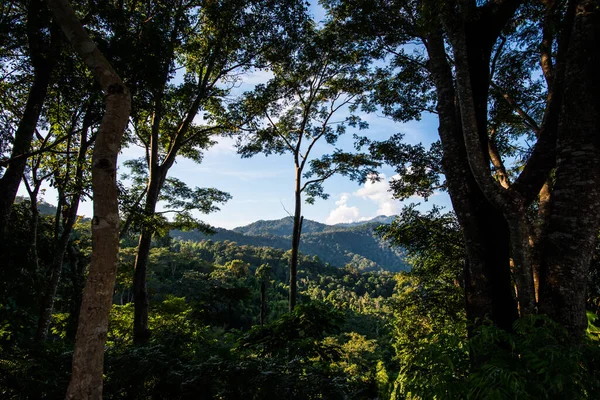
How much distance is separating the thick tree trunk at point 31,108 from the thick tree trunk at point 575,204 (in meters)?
6.59

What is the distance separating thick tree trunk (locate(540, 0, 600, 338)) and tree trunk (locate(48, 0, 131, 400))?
3.47 m

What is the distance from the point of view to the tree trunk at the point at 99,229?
6.11 ft

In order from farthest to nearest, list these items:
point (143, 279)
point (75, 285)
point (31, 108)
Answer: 1. point (75, 285)
2. point (143, 279)
3. point (31, 108)

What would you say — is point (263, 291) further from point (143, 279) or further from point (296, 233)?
point (143, 279)

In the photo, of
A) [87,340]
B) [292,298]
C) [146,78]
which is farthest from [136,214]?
[292,298]

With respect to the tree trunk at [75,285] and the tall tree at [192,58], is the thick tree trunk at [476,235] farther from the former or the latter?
the tree trunk at [75,285]

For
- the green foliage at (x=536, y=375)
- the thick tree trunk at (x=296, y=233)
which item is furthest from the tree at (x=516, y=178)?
the thick tree trunk at (x=296, y=233)

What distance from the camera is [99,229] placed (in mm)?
2109

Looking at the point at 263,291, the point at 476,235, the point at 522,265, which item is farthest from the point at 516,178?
the point at 263,291

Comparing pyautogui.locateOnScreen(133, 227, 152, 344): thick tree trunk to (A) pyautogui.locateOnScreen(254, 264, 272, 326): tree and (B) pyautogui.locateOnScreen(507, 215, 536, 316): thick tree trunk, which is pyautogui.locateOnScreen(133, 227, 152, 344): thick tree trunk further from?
(B) pyautogui.locateOnScreen(507, 215, 536, 316): thick tree trunk

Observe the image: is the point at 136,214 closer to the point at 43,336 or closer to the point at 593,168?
the point at 43,336

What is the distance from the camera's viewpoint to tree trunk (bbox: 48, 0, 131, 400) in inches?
73.4

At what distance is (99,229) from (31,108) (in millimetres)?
4060

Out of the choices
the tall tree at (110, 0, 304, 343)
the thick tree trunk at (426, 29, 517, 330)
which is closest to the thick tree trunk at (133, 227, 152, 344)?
the tall tree at (110, 0, 304, 343)
